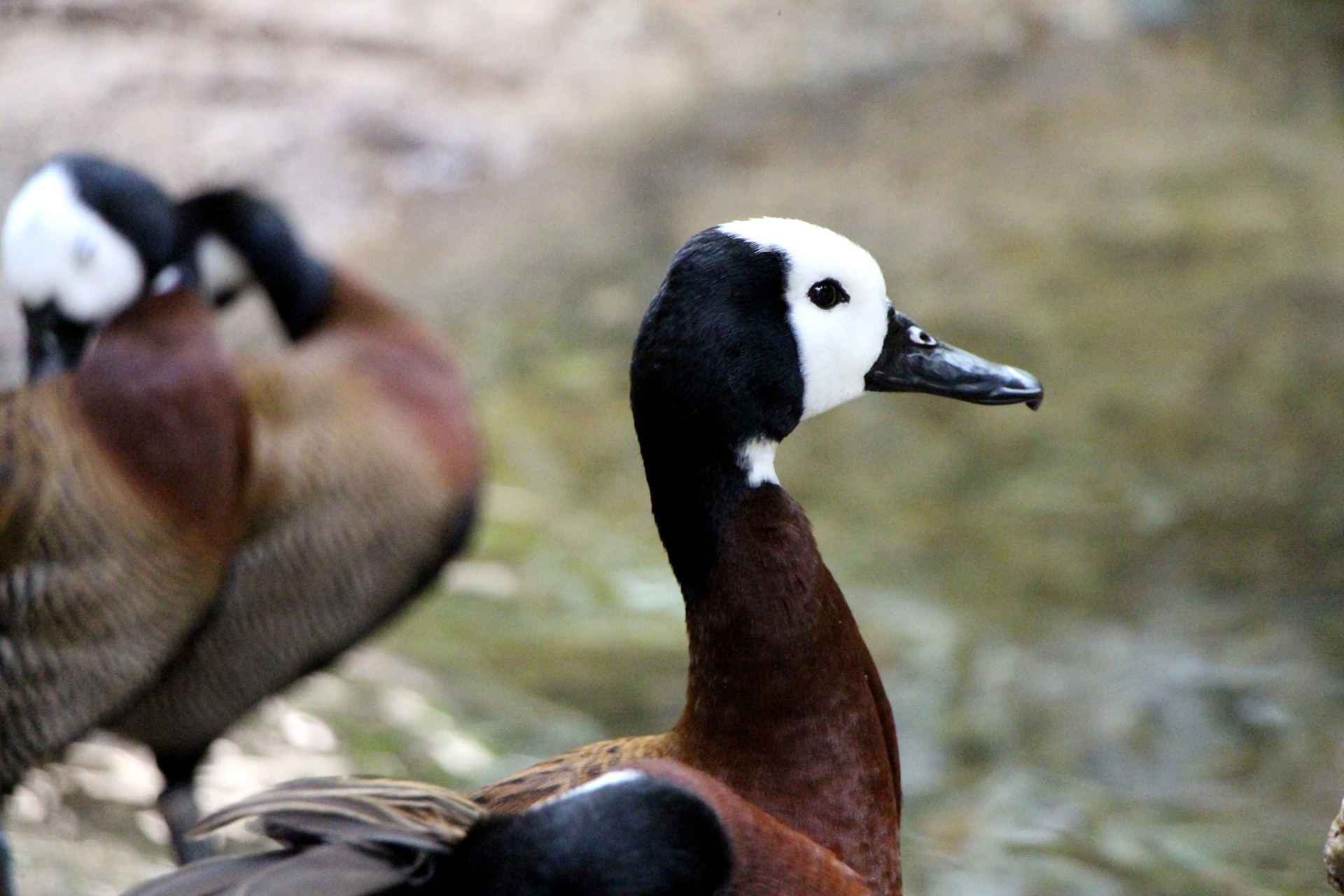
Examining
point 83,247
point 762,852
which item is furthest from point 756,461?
point 83,247

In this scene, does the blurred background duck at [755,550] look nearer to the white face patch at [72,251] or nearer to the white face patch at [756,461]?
the white face patch at [756,461]

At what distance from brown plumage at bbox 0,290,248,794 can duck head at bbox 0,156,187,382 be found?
246 millimetres

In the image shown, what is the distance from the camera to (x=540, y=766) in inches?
73.0

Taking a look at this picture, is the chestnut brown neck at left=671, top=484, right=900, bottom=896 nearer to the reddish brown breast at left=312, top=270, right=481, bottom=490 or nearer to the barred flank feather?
the barred flank feather

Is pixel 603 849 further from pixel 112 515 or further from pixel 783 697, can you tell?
pixel 112 515

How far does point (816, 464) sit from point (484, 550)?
3.26 ft

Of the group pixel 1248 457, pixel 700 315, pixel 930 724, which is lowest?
pixel 930 724

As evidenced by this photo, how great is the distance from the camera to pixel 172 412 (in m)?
2.72

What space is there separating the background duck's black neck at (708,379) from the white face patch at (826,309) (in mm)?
14

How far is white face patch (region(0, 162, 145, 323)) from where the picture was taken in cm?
303

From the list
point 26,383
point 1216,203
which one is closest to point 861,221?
point 1216,203

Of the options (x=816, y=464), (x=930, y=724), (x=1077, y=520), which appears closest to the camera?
(x=930, y=724)

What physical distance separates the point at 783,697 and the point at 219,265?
251 centimetres

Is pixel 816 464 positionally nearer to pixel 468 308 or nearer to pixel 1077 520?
pixel 1077 520
